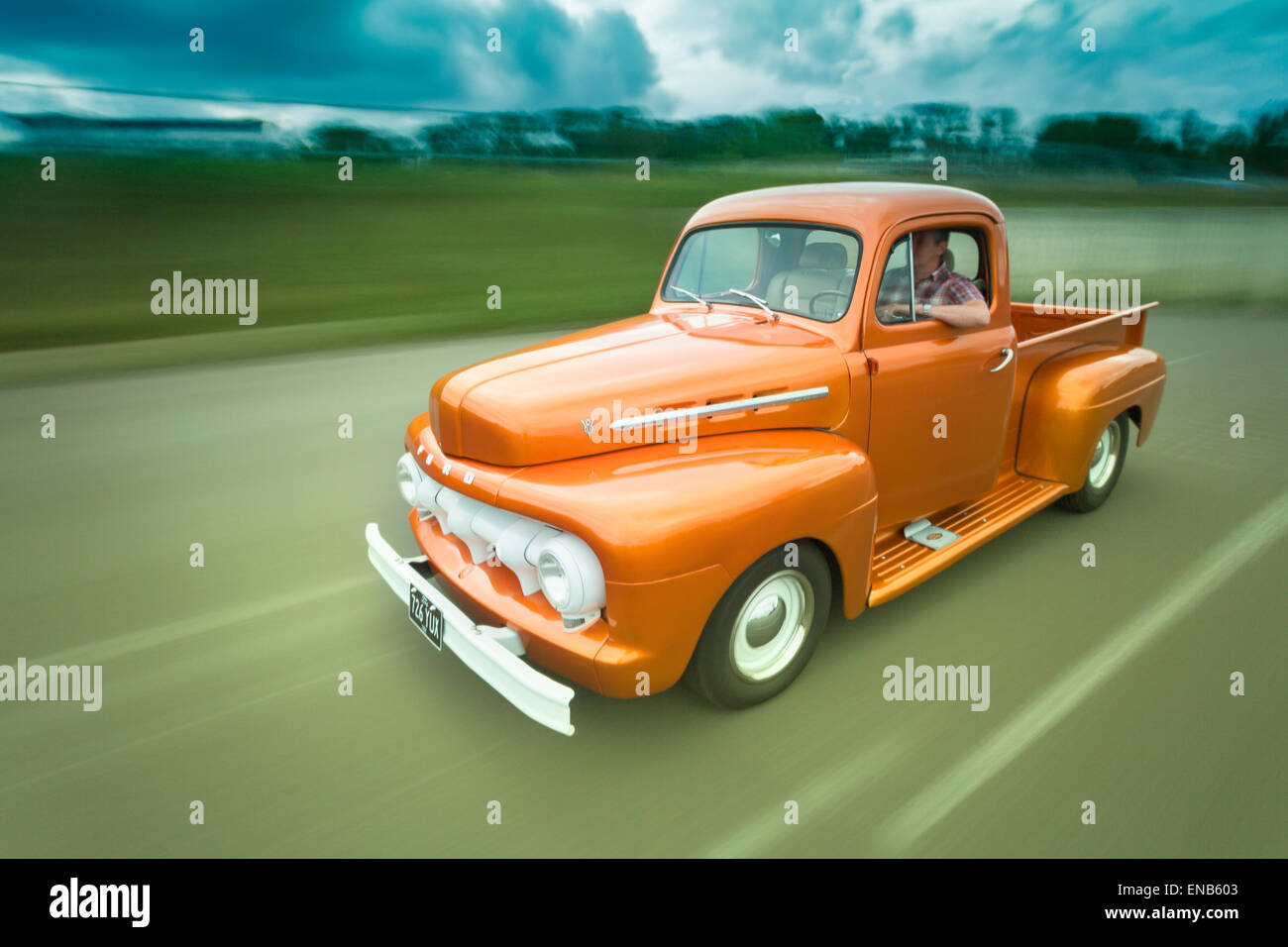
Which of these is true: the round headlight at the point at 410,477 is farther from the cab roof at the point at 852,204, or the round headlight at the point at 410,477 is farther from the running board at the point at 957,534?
the running board at the point at 957,534

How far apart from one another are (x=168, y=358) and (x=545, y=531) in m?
7.78

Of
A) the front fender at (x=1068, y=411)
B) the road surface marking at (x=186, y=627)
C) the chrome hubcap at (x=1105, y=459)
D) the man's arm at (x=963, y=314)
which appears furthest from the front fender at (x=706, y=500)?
the chrome hubcap at (x=1105, y=459)

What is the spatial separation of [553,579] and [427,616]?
2.12 ft

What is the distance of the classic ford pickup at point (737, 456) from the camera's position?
2.70m

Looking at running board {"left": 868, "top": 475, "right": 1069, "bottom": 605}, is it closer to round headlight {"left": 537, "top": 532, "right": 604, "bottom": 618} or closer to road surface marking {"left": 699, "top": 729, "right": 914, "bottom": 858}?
road surface marking {"left": 699, "top": 729, "right": 914, "bottom": 858}

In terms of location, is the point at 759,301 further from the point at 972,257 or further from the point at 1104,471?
the point at 1104,471

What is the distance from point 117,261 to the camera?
15852 mm

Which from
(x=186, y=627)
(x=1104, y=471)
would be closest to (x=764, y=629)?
(x=186, y=627)

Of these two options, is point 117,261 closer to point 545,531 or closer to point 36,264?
point 36,264

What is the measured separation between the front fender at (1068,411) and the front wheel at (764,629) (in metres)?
2.05

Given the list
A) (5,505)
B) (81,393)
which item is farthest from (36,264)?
(5,505)

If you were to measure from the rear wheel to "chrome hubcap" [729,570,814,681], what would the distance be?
2545 mm

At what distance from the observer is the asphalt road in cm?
263
